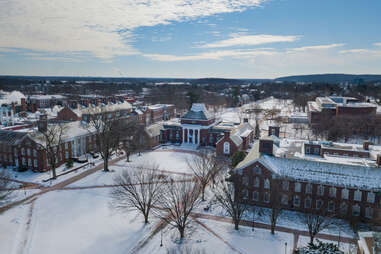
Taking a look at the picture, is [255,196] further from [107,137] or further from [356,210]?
[107,137]

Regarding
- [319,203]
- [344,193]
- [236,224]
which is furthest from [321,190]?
[236,224]

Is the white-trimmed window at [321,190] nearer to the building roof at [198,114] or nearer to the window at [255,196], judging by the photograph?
the window at [255,196]

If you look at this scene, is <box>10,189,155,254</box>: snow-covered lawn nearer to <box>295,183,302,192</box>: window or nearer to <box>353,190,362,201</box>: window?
<box>295,183,302,192</box>: window

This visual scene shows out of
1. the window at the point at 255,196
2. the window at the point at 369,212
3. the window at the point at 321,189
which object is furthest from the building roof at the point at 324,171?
the window at the point at 255,196

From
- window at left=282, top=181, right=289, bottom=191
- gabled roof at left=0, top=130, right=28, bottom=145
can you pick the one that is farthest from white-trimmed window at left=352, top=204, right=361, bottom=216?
gabled roof at left=0, top=130, right=28, bottom=145

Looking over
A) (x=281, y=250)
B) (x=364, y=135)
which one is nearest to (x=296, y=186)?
(x=281, y=250)
